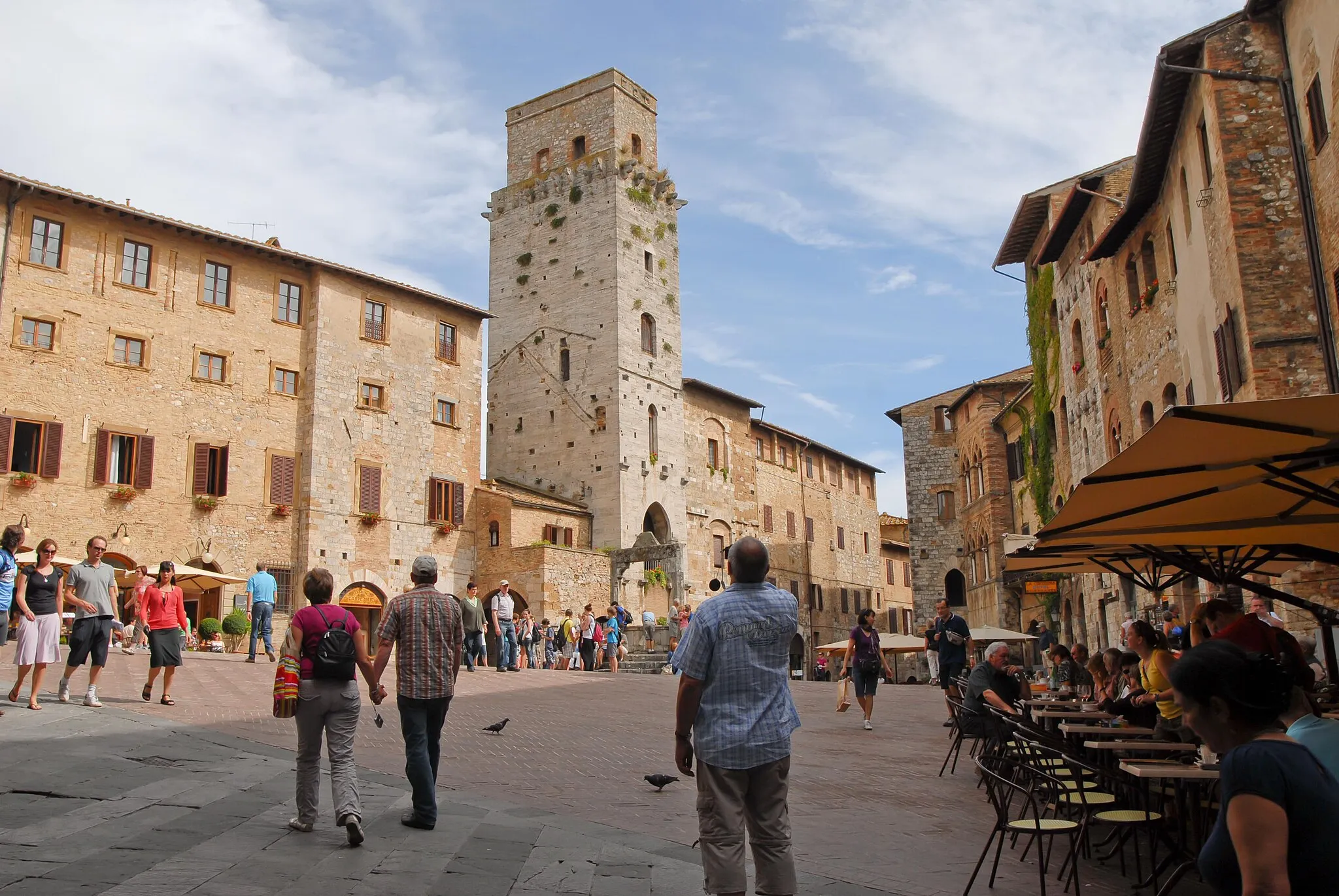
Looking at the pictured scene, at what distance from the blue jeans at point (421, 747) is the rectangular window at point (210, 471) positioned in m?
24.8

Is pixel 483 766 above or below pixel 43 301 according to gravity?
below

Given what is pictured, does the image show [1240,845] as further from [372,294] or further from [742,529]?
[742,529]

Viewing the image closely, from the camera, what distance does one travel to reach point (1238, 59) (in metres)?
15.6

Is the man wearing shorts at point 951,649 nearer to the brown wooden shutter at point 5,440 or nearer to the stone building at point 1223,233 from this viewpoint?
the stone building at point 1223,233

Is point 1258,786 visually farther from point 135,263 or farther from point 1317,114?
point 135,263

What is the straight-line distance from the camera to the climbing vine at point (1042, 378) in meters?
29.5

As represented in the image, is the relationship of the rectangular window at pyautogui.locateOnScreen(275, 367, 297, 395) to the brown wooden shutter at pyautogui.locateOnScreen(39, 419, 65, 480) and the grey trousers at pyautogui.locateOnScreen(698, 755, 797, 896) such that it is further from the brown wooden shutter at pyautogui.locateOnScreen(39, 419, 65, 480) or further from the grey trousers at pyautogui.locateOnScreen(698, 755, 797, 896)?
the grey trousers at pyautogui.locateOnScreen(698, 755, 797, 896)

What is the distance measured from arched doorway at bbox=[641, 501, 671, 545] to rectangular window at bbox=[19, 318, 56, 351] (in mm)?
21201

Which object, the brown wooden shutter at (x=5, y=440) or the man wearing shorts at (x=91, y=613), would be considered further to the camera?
the brown wooden shutter at (x=5, y=440)

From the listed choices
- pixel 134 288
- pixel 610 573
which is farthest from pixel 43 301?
pixel 610 573

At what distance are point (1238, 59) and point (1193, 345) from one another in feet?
15.1

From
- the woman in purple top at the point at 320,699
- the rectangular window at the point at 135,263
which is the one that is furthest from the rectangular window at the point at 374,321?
the woman in purple top at the point at 320,699

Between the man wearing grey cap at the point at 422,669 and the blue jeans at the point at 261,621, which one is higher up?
the blue jeans at the point at 261,621

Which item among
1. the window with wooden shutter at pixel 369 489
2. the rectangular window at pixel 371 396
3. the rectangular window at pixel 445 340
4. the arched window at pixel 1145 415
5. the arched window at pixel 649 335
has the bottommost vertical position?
the arched window at pixel 1145 415
